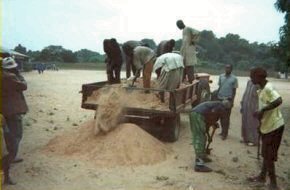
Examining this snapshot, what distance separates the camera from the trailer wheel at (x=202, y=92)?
13.0 m

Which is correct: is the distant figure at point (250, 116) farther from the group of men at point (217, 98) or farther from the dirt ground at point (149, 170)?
the dirt ground at point (149, 170)

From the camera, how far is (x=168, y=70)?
10.0 metres

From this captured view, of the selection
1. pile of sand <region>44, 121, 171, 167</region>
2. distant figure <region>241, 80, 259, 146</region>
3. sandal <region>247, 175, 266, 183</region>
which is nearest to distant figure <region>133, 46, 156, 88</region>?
pile of sand <region>44, 121, 171, 167</region>

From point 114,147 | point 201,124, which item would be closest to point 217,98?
point 201,124

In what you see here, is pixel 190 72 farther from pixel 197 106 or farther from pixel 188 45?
pixel 197 106

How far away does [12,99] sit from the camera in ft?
23.8

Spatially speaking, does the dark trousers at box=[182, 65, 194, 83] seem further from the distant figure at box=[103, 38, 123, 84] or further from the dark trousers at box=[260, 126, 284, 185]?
the dark trousers at box=[260, 126, 284, 185]

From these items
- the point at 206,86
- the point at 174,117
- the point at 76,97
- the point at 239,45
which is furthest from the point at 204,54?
the point at 174,117

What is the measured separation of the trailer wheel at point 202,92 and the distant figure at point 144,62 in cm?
254

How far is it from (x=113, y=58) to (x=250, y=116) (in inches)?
135

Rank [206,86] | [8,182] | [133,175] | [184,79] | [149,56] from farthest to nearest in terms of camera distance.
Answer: [206,86] < [184,79] < [149,56] < [133,175] < [8,182]

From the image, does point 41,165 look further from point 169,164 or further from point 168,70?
point 168,70

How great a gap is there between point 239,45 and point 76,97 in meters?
55.6

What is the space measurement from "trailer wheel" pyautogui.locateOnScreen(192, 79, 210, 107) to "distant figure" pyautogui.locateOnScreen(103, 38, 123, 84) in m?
2.61
